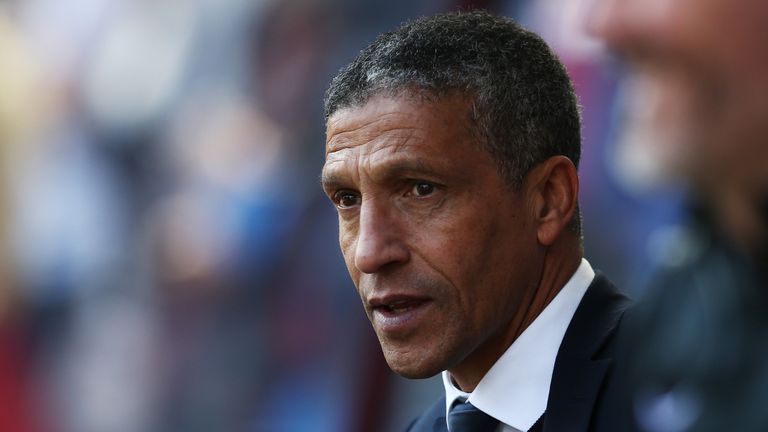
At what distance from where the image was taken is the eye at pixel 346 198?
2.64 meters

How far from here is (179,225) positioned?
664 centimetres

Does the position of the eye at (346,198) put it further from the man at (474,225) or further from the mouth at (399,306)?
the mouth at (399,306)

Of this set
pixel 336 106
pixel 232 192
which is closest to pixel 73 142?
pixel 232 192

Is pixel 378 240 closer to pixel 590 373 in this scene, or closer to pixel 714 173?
pixel 590 373

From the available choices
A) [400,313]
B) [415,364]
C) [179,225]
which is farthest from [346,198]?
[179,225]

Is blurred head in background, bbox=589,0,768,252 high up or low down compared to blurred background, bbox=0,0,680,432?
up

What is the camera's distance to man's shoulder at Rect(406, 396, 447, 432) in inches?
113

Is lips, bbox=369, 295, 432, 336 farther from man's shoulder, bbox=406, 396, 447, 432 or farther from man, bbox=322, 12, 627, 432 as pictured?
man's shoulder, bbox=406, 396, 447, 432

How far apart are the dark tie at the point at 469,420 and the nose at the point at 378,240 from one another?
0.41m

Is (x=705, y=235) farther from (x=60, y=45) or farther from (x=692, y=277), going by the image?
(x=60, y=45)

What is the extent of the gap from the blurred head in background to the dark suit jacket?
1.25m

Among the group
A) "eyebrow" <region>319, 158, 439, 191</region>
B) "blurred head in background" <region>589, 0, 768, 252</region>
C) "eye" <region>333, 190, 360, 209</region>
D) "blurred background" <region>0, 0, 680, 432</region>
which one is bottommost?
"blurred background" <region>0, 0, 680, 432</region>

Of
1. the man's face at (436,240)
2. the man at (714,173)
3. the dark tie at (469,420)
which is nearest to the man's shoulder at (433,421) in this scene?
the dark tie at (469,420)

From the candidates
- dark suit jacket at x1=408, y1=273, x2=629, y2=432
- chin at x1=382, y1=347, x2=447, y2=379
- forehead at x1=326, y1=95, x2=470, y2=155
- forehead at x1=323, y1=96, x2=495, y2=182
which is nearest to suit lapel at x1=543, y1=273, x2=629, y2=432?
dark suit jacket at x1=408, y1=273, x2=629, y2=432
